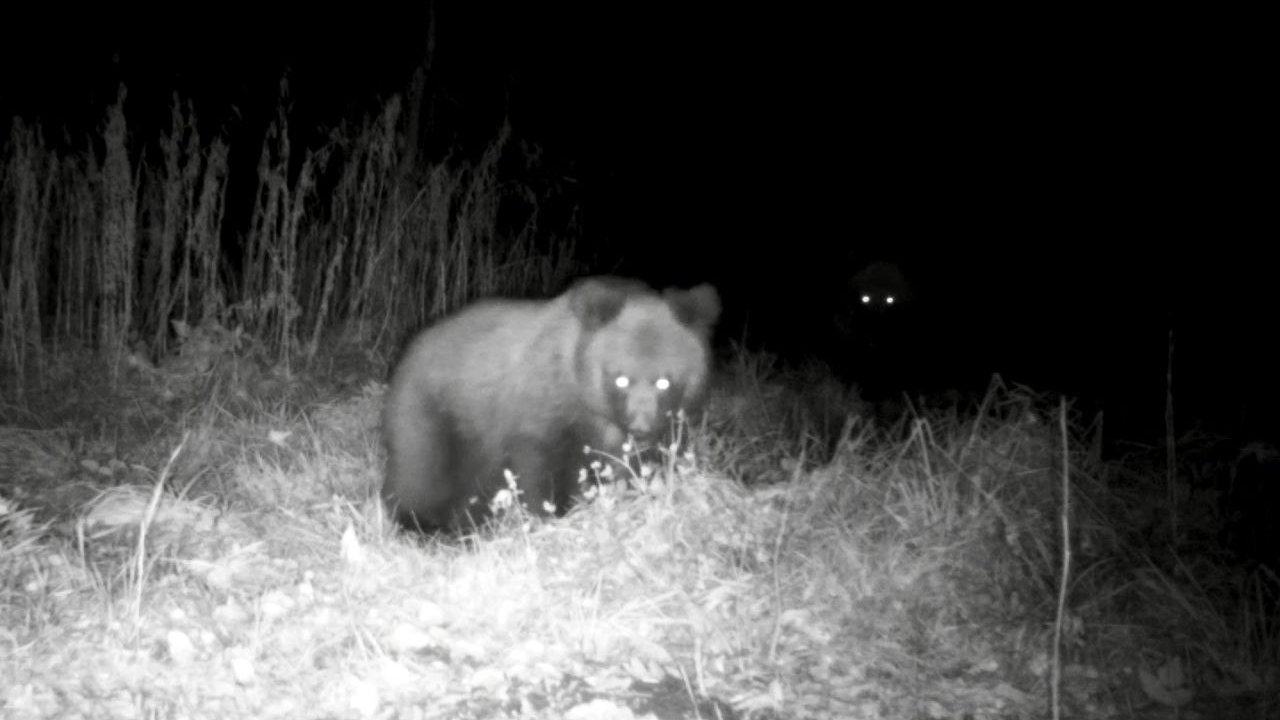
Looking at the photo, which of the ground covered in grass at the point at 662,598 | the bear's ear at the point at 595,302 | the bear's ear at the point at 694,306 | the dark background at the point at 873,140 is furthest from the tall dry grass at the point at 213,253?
the bear's ear at the point at 694,306

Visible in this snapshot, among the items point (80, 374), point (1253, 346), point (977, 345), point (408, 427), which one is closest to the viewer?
point (408, 427)

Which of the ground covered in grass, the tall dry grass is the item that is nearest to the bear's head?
the ground covered in grass

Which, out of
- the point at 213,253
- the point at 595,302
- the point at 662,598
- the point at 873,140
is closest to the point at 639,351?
the point at 595,302

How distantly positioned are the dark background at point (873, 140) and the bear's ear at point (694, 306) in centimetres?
327

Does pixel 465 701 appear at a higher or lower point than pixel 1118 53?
lower

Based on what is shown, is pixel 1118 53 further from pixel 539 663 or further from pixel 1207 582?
pixel 539 663

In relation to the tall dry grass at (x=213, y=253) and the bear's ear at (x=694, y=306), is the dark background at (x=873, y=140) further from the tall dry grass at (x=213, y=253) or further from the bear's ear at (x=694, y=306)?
the bear's ear at (x=694, y=306)

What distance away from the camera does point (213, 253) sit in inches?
254

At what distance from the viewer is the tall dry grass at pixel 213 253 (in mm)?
6133

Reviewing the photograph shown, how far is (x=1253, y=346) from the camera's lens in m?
9.27

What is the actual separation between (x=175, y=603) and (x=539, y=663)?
1.08 meters

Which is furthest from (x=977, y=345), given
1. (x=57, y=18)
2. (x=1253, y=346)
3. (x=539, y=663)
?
(x=57, y=18)

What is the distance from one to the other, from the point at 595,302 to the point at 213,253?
281 cm

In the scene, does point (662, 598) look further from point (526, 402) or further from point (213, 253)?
point (213, 253)
